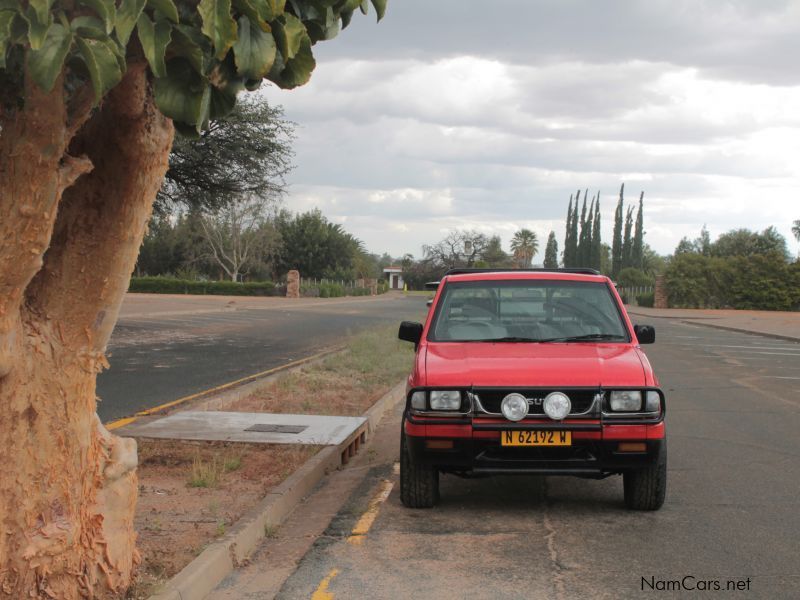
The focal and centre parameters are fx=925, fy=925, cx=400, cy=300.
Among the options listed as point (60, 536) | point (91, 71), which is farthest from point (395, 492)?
point (91, 71)

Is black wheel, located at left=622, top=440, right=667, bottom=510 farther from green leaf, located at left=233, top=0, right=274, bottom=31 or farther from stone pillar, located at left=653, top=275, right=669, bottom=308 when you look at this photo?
stone pillar, located at left=653, top=275, right=669, bottom=308

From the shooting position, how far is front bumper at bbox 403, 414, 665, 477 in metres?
6.17

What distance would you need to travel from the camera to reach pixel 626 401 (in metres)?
6.24

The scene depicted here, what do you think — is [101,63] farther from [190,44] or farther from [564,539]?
[564,539]

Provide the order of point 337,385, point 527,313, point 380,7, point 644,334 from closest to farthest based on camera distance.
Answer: point 380,7 < point 644,334 < point 527,313 < point 337,385

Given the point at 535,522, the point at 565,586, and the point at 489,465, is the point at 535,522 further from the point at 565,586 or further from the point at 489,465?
the point at 565,586

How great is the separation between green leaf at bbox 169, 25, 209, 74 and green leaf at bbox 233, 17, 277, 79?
0.13 m

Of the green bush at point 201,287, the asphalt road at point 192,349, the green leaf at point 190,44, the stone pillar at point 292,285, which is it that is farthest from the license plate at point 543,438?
the green bush at point 201,287

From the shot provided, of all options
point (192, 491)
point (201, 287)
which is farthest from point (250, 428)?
point (201, 287)

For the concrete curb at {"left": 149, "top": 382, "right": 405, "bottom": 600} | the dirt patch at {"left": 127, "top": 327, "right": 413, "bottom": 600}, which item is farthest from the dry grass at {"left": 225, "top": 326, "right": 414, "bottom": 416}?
the concrete curb at {"left": 149, "top": 382, "right": 405, "bottom": 600}

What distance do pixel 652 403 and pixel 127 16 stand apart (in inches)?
176

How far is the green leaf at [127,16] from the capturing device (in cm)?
300

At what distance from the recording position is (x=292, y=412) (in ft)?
36.2

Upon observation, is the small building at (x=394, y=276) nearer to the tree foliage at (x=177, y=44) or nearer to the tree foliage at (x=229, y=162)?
the tree foliage at (x=229, y=162)
